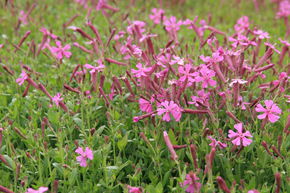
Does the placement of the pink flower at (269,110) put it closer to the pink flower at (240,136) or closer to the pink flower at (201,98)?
the pink flower at (240,136)

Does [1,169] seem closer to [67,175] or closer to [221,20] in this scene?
[67,175]

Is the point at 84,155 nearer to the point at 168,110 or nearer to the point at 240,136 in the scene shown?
the point at 168,110

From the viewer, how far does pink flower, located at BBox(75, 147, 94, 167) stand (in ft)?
6.04

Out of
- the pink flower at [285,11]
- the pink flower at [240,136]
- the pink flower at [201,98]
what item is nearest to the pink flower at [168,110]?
the pink flower at [201,98]

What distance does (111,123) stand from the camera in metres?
2.25

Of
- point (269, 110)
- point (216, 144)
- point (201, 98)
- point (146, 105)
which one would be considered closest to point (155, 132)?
point (146, 105)

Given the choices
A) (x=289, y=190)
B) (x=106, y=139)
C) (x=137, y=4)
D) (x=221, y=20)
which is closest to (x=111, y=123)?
(x=106, y=139)

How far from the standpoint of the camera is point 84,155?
6.07 feet

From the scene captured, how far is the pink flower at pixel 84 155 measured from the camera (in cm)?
184

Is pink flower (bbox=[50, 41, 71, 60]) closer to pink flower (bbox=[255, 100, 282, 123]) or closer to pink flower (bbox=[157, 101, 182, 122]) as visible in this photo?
pink flower (bbox=[157, 101, 182, 122])

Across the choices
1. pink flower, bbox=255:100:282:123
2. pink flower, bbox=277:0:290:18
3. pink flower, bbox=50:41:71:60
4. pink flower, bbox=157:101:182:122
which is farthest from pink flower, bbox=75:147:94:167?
pink flower, bbox=277:0:290:18

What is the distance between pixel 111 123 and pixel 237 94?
664mm

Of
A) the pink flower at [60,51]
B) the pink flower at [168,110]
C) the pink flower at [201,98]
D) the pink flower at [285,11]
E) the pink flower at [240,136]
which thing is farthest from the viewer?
the pink flower at [285,11]

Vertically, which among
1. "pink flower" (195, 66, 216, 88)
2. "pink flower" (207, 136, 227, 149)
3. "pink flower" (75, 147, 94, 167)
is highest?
"pink flower" (195, 66, 216, 88)
